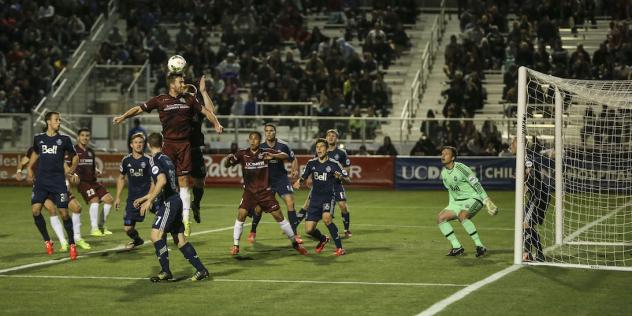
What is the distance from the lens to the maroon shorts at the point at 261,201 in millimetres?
17317

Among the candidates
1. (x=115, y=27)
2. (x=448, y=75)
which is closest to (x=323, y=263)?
(x=448, y=75)

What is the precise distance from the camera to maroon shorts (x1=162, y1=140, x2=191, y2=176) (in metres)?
16.8

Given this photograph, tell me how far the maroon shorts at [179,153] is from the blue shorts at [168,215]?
2.86 meters

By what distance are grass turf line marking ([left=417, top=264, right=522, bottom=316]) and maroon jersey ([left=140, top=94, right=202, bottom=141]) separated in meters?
5.17

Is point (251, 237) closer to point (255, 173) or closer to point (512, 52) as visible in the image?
point (255, 173)

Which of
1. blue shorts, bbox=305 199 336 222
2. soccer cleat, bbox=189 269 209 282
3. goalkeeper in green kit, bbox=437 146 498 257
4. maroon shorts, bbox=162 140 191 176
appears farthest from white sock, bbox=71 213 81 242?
goalkeeper in green kit, bbox=437 146 498 257

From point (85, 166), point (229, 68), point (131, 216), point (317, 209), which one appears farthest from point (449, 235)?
point (229, 68)

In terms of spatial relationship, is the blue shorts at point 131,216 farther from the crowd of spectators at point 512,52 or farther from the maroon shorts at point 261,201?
the crowd of spectators at point 512,52

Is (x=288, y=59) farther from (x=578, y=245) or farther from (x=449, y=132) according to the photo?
(x=578, y=245)

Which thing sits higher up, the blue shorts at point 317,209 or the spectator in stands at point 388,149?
the spectator in stands at point 388,149

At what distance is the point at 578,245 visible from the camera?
18.7 m

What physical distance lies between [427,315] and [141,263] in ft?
19.7

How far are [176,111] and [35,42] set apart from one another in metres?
29.7

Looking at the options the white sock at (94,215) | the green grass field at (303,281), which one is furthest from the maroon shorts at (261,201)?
the white sock at (94,215)
